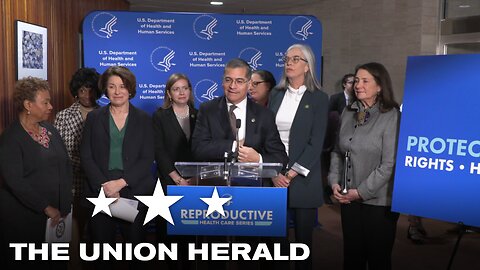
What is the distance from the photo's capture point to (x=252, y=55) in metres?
5.47

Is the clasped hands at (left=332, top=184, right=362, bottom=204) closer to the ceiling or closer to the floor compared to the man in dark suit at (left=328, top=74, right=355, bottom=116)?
closer to the floor

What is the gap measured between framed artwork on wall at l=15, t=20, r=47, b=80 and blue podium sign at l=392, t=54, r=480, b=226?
2847mm

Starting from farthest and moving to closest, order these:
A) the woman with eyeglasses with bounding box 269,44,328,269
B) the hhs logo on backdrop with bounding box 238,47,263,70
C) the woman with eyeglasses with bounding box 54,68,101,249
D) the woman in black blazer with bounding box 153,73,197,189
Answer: the hhs logo on backdrop with bounding box 238,47,263,70 < the woman with eyeglasses with bounding box 54,68,101,249 < the woman in black blazer with bounding box 153,73,197,189 < the woman with eyeglasses with bounding box 269,44,328,269

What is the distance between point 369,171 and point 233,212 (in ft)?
3.79

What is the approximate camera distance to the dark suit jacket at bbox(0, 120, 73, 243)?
2982 mm

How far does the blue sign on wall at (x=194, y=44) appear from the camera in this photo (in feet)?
17.5

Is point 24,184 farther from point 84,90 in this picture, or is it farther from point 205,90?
point 205,90

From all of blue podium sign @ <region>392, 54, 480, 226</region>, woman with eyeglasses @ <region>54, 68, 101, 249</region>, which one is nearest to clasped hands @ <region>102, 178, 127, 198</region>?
woman with eyeglasses @ <region>54, 68, 101, 249</region>

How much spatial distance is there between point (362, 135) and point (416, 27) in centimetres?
405

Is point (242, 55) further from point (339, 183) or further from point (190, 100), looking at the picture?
point (339, 183)

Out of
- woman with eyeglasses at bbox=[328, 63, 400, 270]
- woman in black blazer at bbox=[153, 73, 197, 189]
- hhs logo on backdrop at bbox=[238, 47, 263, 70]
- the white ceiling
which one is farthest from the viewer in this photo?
the white ceiling

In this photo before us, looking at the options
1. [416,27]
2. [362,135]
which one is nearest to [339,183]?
[362,135]

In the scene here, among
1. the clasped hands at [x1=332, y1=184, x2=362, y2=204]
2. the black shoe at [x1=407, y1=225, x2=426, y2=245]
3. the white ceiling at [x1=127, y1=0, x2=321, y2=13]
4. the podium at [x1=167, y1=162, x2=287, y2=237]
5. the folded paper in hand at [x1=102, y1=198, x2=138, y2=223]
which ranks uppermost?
the white ceiling at [x1=127, y1=0, x2=321, y2=13]

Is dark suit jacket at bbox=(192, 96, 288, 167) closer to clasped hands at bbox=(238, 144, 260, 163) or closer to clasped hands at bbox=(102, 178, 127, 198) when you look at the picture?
clasped hands at bbox=(238, 144, 260, 163)
